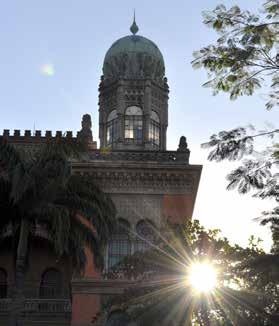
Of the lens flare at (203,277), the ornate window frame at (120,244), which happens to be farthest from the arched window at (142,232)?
the lens flare at (203,277)

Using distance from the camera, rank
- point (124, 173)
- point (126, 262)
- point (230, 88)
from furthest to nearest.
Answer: point (124, 173) < point (126, 262) < point (230, 88)

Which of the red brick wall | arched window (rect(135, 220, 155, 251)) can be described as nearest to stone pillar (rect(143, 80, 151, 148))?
the red brick wall

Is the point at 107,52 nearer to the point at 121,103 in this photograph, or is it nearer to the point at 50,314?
the point at 121,103

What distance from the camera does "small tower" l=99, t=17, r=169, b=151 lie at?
32656 millimetres

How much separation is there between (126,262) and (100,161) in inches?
371

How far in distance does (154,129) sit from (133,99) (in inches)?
63.0

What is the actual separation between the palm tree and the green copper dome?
12.4 metres

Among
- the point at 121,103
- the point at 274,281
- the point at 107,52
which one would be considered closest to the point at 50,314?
the point at 121,103

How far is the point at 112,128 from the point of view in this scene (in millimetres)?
33062

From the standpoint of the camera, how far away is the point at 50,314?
27438 mm

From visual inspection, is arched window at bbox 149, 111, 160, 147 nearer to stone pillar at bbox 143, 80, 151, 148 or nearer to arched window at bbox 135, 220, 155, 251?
stone pillar at bbox 143, 80, 151, 148

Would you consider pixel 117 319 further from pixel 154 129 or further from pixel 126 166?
pixel 154 129

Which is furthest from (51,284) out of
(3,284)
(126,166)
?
(126,166)

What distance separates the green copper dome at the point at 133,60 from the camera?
33594mm
